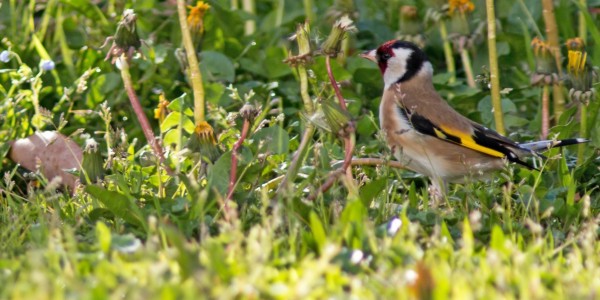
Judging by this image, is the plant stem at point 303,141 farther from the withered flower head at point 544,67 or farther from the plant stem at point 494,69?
the withered flower head at point 544,67

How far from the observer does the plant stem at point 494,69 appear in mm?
4684

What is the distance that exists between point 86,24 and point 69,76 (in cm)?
61

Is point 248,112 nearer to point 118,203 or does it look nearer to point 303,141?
point 303,141

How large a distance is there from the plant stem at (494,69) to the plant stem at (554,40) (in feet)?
1.18

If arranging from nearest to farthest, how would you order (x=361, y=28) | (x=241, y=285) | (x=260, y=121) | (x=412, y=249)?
(x=241, y=285) < (x=412, y=249) < (x=260, y=121) < (x=361, y=28)

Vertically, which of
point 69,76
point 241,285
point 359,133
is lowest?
point 359,133

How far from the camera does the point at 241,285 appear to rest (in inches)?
112

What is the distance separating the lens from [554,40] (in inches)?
204

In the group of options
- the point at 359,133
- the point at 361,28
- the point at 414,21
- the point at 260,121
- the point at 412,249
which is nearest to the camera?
the point at 412,249

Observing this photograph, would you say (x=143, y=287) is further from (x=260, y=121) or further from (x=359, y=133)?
(x=359, y=133)

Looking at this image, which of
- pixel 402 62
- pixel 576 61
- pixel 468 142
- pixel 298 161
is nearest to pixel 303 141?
pixel 298 161

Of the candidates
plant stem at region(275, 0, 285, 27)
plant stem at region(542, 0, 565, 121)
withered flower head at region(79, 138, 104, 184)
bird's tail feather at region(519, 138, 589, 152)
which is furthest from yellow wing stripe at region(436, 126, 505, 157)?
plant stem at region(275, 0, 285, 27)

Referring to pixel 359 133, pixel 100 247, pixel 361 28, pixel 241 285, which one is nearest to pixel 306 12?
pixel 361 28

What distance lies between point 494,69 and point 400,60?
554 mm
